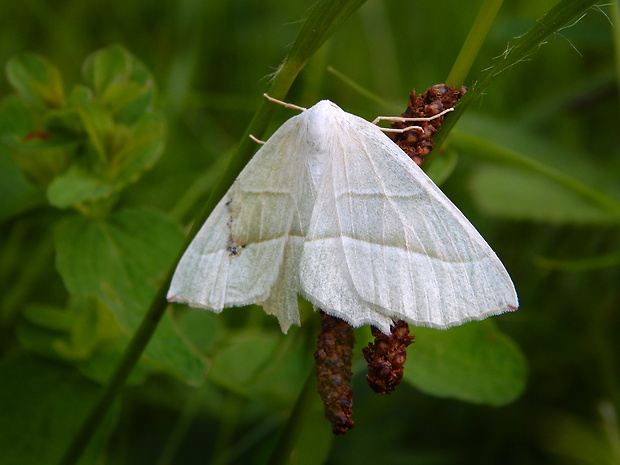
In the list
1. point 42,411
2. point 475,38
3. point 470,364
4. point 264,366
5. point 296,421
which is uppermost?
point 475,38

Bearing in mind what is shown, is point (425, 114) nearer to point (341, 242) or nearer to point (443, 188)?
point (341, 242)

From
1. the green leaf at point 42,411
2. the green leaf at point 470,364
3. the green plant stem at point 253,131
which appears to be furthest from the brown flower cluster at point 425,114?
the green leaf at point 42,411

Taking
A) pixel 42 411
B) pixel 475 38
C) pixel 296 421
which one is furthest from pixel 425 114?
pixel 42 411

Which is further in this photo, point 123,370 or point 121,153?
point 121,153

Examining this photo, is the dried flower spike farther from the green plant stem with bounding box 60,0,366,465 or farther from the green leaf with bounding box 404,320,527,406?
the green leaf with bounding box 404,320,527,406

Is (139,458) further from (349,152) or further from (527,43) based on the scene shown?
(527,43)

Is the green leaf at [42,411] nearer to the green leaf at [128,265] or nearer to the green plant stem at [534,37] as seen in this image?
the green leaf at [128,265]

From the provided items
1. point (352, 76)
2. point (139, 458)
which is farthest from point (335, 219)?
point (352, 76)
